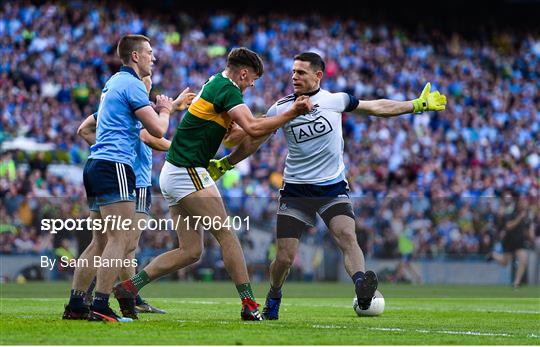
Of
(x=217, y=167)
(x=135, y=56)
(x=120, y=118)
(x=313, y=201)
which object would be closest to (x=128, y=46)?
(x=135, y=56)

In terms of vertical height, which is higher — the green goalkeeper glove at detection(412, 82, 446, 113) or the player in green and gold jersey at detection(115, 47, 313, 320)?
the green goalkeeper glove at detection(412, 82, 446, 113)

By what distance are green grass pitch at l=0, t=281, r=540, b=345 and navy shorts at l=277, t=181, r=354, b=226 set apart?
1.04 metres

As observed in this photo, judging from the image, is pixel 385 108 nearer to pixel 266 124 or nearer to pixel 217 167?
pixel 266 124

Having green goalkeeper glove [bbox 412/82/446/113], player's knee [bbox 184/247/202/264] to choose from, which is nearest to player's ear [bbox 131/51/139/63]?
player's knee [bbox 184/247/202/264]

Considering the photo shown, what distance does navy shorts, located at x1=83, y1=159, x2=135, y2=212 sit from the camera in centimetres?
955

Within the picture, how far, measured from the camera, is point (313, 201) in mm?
10938

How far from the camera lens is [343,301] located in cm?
1591

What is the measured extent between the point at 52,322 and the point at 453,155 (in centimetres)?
2238

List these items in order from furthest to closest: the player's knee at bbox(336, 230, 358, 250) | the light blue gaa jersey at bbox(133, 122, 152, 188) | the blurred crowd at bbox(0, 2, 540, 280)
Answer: the blurred crowd at bbox(0, 2, 540, 280), the light blue gaa jersey at bbox(133, 122, 152, 188), the player's knee at bbox(336, 230, 358, 250)

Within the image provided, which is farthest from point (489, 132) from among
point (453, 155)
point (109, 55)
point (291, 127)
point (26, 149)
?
point (291, 127)

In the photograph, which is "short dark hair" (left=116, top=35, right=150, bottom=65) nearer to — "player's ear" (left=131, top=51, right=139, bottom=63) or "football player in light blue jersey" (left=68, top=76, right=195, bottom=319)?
"player's ear" (left=131, top=51, right=139, bottom=63)

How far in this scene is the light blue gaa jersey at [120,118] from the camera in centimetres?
964

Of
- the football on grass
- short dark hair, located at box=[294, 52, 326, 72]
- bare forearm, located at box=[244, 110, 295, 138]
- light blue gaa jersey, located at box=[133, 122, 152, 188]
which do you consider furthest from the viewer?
light blue gaa jersey, located at box=[133, 122, 152, 188]

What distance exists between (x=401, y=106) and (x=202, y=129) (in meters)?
2.01
